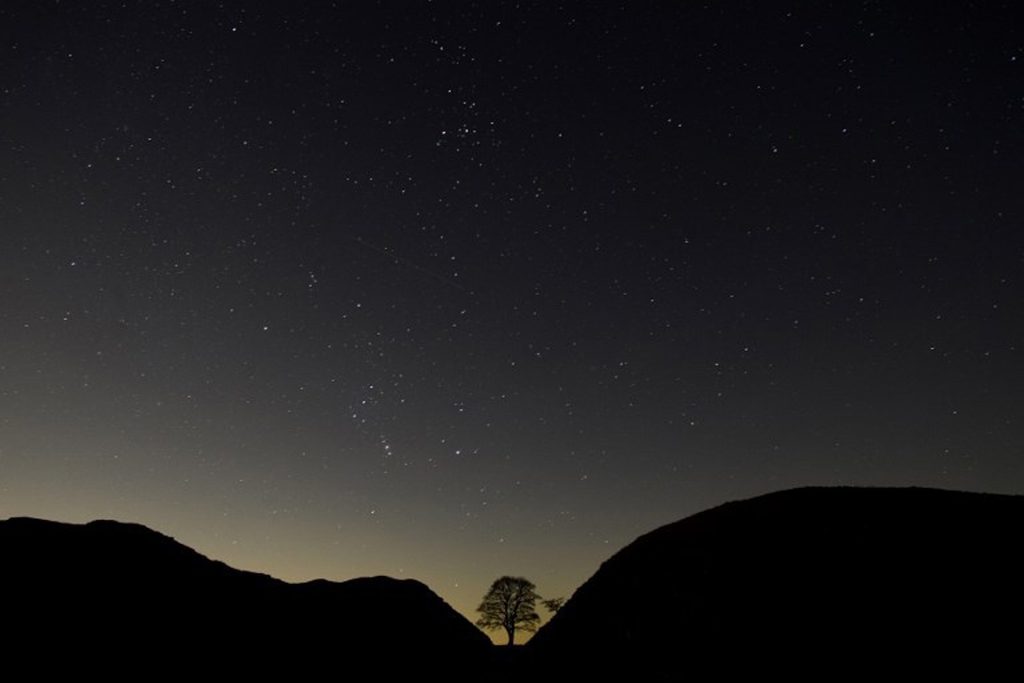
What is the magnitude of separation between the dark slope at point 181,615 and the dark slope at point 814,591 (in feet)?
64.6

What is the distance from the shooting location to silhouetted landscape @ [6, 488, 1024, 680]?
1012cm

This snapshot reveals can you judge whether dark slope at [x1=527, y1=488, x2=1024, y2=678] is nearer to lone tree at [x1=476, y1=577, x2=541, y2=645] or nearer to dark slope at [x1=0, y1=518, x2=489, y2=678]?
dark slope at [x1=0, y1=518, x2=489, y2=678]

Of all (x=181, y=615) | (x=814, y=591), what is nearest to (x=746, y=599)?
(x=814, y=591)

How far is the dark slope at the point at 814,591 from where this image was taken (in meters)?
9.90

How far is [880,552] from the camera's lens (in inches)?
463

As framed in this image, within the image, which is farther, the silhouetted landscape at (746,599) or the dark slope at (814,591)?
the silhouetted landscape at (746,599)

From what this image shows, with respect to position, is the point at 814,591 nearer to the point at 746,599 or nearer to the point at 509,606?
the point at 746,599

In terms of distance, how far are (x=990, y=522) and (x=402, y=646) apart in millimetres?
35103

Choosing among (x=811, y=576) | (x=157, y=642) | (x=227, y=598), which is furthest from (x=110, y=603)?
→ (x=811, y=576)

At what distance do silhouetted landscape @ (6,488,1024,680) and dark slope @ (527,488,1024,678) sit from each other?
0.10ft

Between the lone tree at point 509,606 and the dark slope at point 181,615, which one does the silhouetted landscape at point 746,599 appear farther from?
the lone tree at point 509,606

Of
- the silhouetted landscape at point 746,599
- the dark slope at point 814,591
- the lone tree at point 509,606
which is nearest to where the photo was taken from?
the dark slope at point 814,591

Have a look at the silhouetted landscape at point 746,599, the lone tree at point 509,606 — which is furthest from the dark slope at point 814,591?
the lone tree at point 509,606

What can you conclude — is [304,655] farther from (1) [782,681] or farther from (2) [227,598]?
(1) [782,681]
